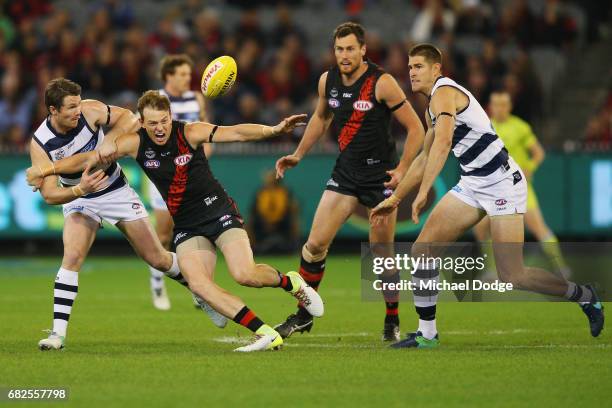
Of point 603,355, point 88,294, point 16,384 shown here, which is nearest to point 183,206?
point 16,384

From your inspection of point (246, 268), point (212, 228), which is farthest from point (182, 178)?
point (246, 268)

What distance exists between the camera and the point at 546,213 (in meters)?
19.6

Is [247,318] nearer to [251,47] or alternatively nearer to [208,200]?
[208,200]

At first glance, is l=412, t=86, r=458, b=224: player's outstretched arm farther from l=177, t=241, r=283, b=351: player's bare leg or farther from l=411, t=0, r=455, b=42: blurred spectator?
l=411, t=0, r=455, b=42: blurred spectator

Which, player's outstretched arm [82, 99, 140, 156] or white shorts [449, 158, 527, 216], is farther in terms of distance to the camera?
player's outstretched arm [82, 99, 140, 156]

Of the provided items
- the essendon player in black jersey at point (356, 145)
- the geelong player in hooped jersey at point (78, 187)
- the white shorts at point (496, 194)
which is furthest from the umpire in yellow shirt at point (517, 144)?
the geelong player in hooped jersey at point (78, 187)

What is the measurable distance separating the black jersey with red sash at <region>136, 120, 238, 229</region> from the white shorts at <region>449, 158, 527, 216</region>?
1932 millimetres

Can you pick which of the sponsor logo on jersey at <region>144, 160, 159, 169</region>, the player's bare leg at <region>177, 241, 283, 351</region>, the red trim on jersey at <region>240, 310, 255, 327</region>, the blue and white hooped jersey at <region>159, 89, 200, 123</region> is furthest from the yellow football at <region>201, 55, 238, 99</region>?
the blue and white hooped jersey at <region>159, 89, 200, 123</region>

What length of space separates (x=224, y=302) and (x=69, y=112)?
79.0 inches

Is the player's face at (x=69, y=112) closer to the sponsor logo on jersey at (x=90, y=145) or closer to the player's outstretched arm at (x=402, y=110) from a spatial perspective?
the sponsor logo on jersey at (x=90, y=145)

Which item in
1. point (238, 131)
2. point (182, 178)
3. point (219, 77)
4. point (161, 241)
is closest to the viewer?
point (238, 131)

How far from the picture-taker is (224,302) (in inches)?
374

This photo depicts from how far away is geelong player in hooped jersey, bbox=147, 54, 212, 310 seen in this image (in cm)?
1334

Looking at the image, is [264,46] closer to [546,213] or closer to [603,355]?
[546,213]
